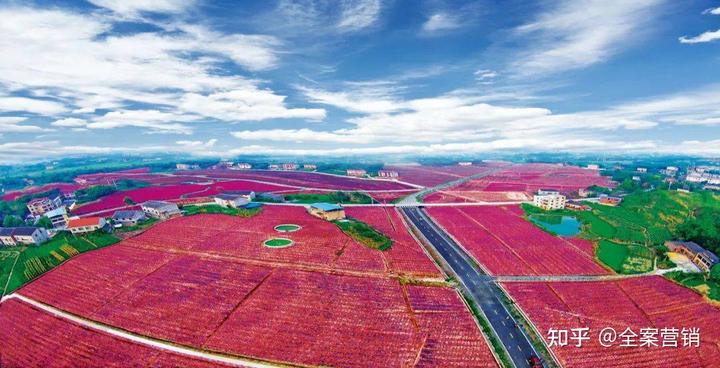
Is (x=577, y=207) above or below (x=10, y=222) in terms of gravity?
below

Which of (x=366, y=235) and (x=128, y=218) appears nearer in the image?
(x=366, y=235)

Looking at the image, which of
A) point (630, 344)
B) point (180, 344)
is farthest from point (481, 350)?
point (180, 344)

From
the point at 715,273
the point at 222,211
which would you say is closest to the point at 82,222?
the point at 222,211

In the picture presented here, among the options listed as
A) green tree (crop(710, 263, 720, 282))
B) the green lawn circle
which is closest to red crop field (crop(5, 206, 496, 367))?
the green lawn circle

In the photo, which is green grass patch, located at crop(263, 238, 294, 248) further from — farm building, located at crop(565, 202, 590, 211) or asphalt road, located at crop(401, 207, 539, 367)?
farm building, located at crop(565, 202, 590, 211)

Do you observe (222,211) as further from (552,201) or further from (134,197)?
(552,201)

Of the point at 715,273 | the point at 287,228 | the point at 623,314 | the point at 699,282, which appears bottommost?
the point at 623,314

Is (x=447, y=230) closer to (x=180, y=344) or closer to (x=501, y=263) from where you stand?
(x=501, y=263)
